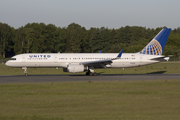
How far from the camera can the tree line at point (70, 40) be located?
111438mm

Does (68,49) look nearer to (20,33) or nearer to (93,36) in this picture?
(93,36)

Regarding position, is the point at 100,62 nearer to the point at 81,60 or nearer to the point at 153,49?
the point at 81,60

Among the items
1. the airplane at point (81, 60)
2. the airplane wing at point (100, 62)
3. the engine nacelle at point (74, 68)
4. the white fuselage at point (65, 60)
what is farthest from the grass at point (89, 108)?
the white fuselage at point (65, 60)

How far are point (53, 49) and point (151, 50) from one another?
93.6 metres

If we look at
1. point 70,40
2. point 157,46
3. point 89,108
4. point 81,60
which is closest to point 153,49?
point 157,46

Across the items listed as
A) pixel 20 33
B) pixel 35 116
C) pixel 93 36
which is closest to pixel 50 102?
pixel 35 116

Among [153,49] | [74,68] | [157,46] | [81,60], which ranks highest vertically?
[157,46]

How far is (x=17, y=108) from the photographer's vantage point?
1291cm

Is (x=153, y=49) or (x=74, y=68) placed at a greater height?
(x=153, y=49)

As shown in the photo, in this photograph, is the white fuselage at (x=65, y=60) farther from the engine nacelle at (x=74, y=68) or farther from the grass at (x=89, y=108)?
the grass at (x=89, y=108)

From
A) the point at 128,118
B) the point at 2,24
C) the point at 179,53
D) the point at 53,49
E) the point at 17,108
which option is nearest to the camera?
the point at 128,118

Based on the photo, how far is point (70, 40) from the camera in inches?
5187

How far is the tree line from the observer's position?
11144 centimetres

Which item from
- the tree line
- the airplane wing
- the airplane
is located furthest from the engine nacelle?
the tree line
